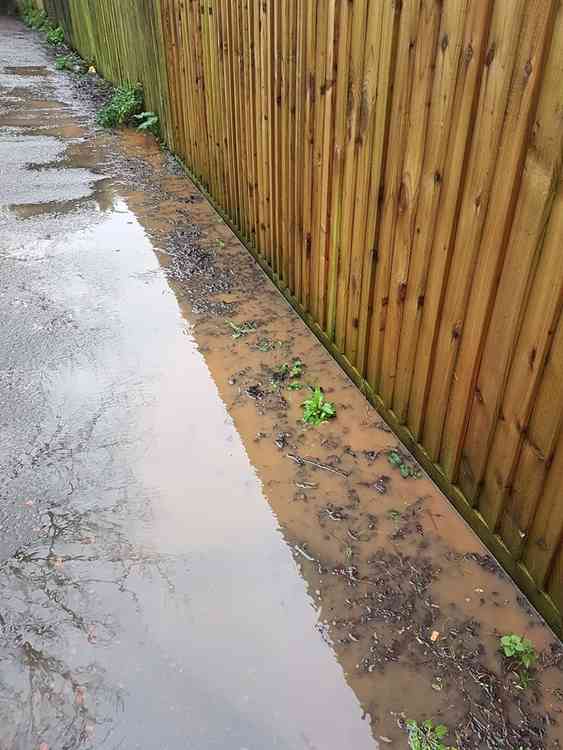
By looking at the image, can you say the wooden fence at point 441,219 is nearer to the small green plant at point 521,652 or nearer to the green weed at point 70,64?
the small green plant at point 521,652

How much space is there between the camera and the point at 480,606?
2123 millimetres

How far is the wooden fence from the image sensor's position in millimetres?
1759

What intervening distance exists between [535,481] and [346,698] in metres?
0.91

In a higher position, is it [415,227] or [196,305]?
[415,227]

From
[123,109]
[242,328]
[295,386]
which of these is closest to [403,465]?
[295,386]

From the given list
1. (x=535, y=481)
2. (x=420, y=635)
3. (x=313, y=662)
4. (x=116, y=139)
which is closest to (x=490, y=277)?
(x=535, y=481)

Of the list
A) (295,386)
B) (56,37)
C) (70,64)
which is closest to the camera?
(295,386)

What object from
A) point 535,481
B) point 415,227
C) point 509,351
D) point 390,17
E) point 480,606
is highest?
point 390,17

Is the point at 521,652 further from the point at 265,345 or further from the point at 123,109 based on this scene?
the point at 123,109

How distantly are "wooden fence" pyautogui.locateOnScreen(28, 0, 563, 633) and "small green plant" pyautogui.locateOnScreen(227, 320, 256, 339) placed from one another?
35 centimetres

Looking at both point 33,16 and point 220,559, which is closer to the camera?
point 220,559

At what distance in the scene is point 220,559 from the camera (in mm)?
2270

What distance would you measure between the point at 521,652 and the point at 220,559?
1.08 metres

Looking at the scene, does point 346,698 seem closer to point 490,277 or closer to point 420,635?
point 420,635
